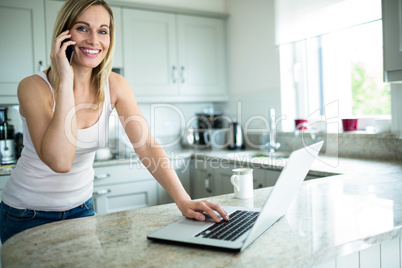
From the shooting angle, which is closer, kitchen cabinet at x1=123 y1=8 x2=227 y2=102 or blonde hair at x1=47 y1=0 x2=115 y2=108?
blonde hair at x1=47 y1=0 x2=115 y2=108

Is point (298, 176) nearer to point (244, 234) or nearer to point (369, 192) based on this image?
point (244, 234)

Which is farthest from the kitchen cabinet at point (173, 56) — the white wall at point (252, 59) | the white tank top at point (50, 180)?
the white tank top at point (50, 180)

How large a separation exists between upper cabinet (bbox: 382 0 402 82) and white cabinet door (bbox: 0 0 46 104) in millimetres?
2237

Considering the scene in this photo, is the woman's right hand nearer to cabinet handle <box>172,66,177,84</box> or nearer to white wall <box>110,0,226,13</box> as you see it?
cabinet handle <box>172,66,177,84</box>

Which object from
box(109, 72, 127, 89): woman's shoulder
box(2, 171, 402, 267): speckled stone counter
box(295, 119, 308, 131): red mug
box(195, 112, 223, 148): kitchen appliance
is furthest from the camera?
box(195, 112, 223, 148): kitchen appliance

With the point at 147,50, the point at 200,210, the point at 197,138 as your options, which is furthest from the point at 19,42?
the point at 200,210

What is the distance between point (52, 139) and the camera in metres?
1.07

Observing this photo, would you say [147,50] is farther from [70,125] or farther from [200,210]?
[200,210]

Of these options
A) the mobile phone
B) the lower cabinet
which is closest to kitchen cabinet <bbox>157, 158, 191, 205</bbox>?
the mobile phone

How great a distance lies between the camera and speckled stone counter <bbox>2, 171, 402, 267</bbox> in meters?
0.74

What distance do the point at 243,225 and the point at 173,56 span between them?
8.08 ft

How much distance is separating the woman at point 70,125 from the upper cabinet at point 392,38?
1.15 meters

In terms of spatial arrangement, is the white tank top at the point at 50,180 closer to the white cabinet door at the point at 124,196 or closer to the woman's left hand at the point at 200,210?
the woman's left hand at the point at 200,210

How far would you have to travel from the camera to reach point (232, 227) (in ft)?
2.97
